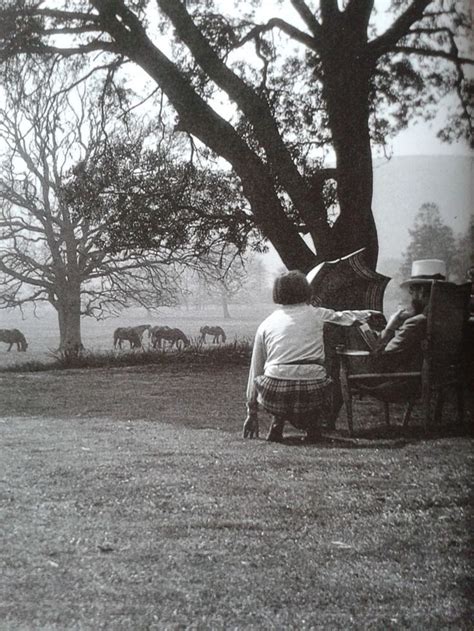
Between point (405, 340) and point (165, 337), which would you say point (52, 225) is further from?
point (405, 340)

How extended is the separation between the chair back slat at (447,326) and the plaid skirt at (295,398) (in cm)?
53

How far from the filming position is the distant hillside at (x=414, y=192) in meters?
2.34

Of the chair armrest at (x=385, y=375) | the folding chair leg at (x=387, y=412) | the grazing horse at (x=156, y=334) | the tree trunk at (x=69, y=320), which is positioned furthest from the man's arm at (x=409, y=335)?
the tree trunk at (x=69, y=320)

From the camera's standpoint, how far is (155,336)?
116 inches

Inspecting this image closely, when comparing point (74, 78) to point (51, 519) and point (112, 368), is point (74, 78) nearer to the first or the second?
point (112, 368)

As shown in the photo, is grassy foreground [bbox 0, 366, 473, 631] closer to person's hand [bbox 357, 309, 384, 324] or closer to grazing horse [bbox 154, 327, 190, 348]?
grazing horse [bbox 154, 327, 190, 348]

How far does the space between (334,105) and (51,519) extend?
208cm

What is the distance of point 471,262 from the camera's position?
235cm

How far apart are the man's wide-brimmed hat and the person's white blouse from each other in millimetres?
374

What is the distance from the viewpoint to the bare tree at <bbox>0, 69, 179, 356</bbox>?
2.90m

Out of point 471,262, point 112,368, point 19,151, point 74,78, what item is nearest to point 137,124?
point 74,78

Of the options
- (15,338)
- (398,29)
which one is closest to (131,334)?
(15,338)

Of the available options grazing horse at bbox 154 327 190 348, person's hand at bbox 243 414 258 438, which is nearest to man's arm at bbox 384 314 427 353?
person's hand at bbox 243 414 258 438

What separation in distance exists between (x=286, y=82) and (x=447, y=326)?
4.39ft
